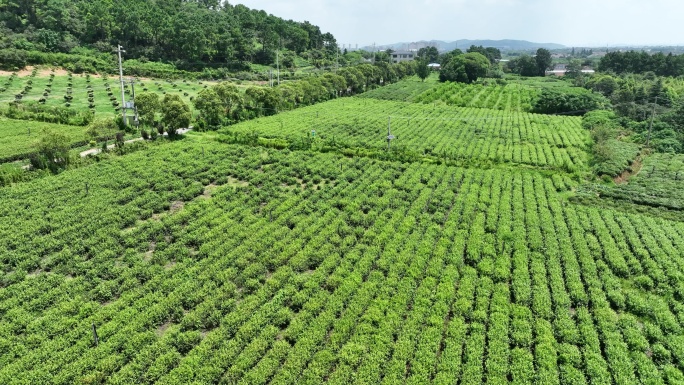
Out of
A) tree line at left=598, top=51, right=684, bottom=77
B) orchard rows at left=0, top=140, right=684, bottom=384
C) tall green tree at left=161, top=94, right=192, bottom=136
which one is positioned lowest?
orchard rows at left=0, top=140, right=684, bottom=384

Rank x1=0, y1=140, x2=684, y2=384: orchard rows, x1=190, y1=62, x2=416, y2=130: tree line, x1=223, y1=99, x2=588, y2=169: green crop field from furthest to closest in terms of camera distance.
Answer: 1. x1=190, y1=62, x2=416, y2=130: tree line
2. x1=223, y1=99, x2=588, y2=169: green crop field
3. x1=0, y1=140, x2=684, y2=384: orchard rows

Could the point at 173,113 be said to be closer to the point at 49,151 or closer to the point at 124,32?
the point at 49,151

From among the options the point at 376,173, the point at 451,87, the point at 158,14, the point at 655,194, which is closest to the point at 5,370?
the point at 376,173

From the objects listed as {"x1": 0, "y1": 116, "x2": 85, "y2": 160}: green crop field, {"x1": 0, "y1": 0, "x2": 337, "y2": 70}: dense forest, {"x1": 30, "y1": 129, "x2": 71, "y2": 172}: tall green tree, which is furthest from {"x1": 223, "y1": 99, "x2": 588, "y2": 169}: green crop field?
{"x1": 0, "y1": 0, "x2": 337, "y2": 70}: dense forest

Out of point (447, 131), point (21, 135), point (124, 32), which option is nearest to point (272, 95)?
point (447, 131)

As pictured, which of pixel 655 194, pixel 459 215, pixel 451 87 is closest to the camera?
pixel 459 215

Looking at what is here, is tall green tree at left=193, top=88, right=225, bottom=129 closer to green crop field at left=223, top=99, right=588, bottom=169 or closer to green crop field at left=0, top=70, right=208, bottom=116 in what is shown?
green crop field at left=223, top=99, right=588, bottom=169

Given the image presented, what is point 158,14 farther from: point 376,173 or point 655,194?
→ point 655,194
